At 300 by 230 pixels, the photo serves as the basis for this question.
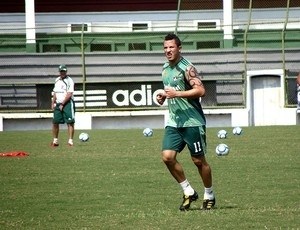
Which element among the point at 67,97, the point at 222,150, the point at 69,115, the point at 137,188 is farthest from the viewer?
the point at 69,115

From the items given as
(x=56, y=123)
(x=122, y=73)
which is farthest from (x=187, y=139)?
(x=122, y=73)

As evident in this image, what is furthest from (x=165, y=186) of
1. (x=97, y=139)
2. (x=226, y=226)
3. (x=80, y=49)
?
(x=80, y=49)

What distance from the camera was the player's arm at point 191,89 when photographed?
1212 cm

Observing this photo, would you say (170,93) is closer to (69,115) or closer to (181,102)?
(181,102)

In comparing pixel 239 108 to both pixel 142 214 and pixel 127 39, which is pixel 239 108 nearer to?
pixel 127 39

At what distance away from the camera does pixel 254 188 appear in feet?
49.3

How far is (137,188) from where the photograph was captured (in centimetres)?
1537

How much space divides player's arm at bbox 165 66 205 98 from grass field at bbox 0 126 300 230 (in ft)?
4.47

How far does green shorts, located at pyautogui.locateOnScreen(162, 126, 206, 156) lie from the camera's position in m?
12.5

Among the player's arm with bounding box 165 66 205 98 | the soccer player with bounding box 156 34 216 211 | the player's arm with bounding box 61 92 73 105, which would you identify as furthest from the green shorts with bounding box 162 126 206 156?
the player's arm with bounding box 61 92 73 105

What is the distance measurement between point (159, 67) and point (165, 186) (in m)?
24.3

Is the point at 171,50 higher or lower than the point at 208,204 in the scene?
higher

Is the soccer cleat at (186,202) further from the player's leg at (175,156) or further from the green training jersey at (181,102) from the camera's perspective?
the green training jersey at (181,102)

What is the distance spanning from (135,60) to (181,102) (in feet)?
89.8
